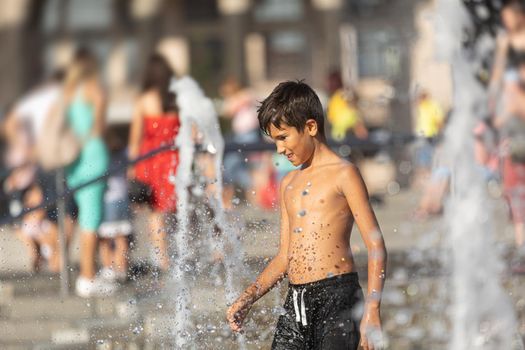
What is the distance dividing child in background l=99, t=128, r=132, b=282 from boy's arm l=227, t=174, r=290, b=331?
3.31 m

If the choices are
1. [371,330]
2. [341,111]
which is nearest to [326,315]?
[371,330]

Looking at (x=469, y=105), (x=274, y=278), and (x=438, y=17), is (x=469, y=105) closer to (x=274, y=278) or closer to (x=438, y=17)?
(x=438, y=17)

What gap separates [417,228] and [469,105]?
6.69 ft

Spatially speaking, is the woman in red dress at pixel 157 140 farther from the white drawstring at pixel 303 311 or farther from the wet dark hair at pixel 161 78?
the white drawstring at pixel 303 311

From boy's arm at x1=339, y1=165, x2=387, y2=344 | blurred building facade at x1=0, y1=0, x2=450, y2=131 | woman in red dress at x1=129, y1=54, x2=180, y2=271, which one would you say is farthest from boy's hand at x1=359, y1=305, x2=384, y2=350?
blurred building facade at x1=0, y1=0, x2=450, y2=131

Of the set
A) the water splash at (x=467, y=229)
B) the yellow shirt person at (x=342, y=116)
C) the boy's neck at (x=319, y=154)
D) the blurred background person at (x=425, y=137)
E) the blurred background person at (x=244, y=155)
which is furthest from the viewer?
the yellow shirt person at (x=342, y=116)

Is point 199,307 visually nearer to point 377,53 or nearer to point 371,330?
point 371,330

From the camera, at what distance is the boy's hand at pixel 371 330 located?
4.04 meters

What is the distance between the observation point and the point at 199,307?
22.4 ft

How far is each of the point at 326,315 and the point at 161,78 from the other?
13.8 ft

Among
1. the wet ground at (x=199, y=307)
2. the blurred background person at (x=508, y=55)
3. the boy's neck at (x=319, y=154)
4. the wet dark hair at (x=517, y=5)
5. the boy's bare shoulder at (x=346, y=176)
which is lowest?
the wet ground at (x=199, y=307)

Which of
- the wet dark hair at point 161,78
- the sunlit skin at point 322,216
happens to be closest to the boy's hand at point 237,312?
the sunlit skin at point 322,216

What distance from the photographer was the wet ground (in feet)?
20.7

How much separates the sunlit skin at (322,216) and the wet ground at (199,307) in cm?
131
